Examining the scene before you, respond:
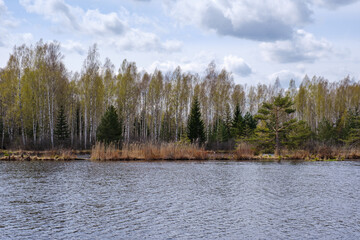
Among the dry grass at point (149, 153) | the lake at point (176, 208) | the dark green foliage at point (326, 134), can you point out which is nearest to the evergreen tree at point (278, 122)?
the dry grass at point (149, 153)

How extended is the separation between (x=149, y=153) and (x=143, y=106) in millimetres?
25274

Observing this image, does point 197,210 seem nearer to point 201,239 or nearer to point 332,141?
point 201,239

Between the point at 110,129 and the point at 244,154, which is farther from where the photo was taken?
the point at 110,129

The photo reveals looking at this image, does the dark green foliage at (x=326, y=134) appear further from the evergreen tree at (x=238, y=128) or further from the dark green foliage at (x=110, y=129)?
the dark green foliage at (x=110, y=129)

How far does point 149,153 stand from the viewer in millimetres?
29016

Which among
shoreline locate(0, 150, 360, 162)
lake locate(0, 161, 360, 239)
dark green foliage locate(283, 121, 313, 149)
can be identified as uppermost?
dark green foliage locate(283, 121, 313, 149)

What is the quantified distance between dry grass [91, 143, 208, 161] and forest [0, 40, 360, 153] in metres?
3.04

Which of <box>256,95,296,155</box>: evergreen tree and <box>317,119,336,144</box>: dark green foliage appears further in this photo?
<box>317,119,336,144</box>: dark green foliage

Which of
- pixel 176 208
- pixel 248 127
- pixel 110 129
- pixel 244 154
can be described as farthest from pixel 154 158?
pixel 248 127

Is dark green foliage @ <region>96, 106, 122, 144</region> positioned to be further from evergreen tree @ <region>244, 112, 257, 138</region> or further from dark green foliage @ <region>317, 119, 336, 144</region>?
dark green foliage @ <region>317, 119, 336, 144</region>

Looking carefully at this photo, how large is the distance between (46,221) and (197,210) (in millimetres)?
4338

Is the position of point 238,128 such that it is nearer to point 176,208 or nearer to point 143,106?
point 143,106

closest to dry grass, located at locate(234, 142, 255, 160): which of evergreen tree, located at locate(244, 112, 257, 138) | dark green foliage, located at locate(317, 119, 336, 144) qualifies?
evergreen tree, located at locate(244, 112, 257, 138)

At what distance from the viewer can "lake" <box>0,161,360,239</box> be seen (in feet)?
27.5
